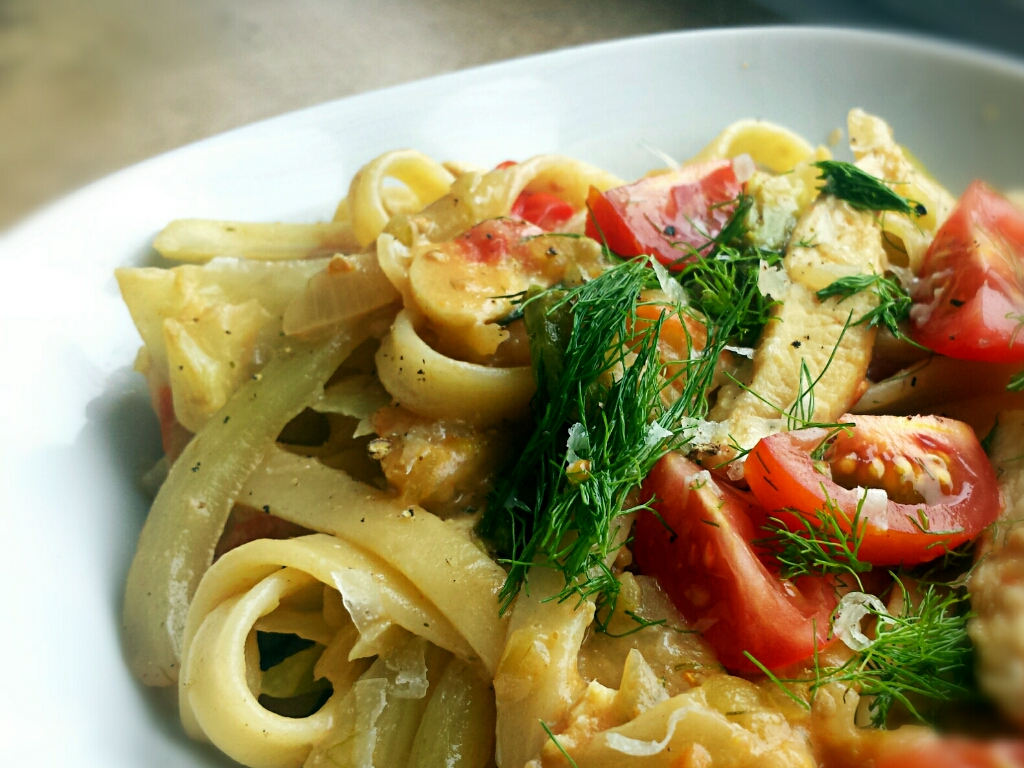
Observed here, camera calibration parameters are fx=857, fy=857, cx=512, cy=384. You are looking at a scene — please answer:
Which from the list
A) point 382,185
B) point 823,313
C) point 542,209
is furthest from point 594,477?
point 382,185

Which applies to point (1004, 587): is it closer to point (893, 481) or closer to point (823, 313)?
point (893, 481)

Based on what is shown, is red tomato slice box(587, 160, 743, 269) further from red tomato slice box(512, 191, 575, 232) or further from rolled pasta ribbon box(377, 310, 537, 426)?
rolled pasta ribbon box(377, 310, 537, 426)

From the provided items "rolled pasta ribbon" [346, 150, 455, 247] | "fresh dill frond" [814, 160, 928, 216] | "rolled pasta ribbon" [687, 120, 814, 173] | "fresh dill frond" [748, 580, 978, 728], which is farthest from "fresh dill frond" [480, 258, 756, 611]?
"rolled pasta ribbon" [687, 120, 814, 173]

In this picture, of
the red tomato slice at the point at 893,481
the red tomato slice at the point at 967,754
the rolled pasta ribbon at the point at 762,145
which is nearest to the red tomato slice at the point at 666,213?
the red tomato slice at the point at 893,481

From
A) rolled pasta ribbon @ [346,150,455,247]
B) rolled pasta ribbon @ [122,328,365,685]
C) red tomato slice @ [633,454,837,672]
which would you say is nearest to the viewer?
red tomato slice @ [633,454,837,672]

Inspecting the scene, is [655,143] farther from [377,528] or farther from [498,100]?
[377,528]

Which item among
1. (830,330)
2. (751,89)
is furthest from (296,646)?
(751,89)
